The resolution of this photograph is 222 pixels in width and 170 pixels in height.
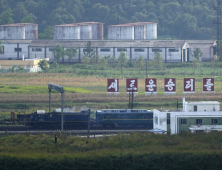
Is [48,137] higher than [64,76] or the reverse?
the reverse

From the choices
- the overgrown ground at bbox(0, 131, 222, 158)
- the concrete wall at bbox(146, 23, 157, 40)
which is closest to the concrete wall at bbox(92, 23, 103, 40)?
the concrete wall at bbox(146, 23, 157, 40)

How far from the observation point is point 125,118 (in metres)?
41.8

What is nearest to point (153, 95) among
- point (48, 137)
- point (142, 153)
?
point (48, 137)

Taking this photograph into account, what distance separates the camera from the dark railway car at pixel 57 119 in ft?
134

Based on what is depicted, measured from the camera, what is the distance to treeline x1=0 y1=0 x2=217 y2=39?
140 m

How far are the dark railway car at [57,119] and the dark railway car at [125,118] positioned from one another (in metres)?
1.51

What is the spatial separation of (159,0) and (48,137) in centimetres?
12825

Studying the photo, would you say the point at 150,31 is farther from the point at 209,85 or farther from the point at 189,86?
the point at 189,86

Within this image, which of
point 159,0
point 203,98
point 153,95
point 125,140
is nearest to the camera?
point 125,140

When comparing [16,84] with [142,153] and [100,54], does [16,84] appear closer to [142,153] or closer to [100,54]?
[100,54]

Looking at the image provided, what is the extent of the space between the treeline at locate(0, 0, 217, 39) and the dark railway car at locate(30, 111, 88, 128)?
98502 millimetres

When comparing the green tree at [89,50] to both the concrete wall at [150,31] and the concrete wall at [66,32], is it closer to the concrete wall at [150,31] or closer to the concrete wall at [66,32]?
the concrete wall at [66,32]

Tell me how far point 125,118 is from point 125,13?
371 ft

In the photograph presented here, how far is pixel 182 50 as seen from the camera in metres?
94.9
